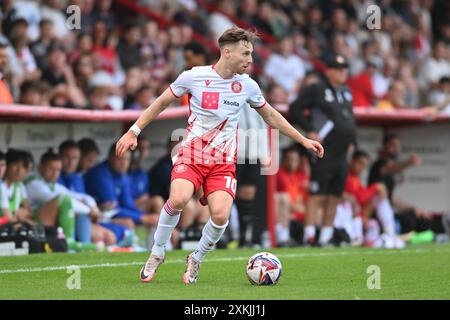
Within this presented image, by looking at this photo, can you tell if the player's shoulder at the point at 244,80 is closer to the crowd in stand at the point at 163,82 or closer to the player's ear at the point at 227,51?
the player's ear at the point at 227,51

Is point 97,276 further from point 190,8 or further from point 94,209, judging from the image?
point 190,8

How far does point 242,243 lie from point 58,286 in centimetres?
681

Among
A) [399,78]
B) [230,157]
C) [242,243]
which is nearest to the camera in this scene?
[230,157]

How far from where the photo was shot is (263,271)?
30.2 feet

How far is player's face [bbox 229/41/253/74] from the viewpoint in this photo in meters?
9.28

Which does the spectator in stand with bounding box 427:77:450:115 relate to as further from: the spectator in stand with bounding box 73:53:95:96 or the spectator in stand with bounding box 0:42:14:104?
the spectator in stand with bounding box 0:42:14:104

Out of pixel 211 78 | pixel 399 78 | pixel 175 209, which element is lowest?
pixel 175 209

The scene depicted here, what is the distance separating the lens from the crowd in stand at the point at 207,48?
15531 mm

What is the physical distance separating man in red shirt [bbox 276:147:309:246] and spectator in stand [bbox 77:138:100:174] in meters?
3.00

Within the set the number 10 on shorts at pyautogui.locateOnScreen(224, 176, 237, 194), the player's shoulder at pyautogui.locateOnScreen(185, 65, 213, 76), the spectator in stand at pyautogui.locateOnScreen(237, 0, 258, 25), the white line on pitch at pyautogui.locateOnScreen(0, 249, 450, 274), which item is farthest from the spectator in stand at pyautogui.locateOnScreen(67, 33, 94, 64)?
the number 10 on shorts at pyautogui.locateOnScreen(224, 176, 237, 194)

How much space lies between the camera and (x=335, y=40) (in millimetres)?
22547

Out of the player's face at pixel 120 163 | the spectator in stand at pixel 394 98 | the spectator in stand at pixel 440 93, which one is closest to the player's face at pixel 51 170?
the player's face at pixel 120 163
